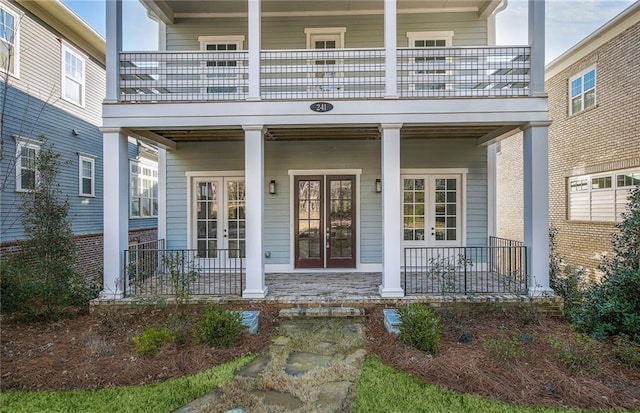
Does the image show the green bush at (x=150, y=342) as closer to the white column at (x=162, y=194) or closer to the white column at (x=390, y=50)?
the white column at (x=162, y=194)

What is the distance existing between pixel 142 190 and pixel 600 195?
16743 mm

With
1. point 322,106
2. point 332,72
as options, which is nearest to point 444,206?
point 322,106

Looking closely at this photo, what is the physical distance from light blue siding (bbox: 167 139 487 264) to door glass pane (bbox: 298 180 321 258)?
292 millimetres

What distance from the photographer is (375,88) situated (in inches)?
248

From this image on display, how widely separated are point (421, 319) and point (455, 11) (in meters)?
7.42

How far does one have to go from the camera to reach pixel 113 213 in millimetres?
6039

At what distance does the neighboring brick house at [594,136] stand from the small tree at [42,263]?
13.4 metres

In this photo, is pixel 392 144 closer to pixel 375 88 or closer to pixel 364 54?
pixel 375 88

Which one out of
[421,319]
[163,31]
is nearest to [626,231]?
[421,319]

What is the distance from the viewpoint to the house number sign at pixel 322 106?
19.9ft

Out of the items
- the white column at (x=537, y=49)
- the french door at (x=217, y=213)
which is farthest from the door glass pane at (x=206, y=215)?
the white column at (x=537, y=49)

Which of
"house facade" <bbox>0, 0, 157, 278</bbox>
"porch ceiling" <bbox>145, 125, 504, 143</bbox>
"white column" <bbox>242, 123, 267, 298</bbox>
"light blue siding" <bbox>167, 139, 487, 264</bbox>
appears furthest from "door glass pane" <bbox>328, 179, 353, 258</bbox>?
"house facade" <bbox>0, 0, 157, 278</bbox>

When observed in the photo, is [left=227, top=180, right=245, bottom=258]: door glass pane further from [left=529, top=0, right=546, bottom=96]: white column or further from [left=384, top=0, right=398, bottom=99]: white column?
[left=529, top=0, right=546, bottom=96]: white column

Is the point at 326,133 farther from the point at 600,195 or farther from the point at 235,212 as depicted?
the point at 600,195
